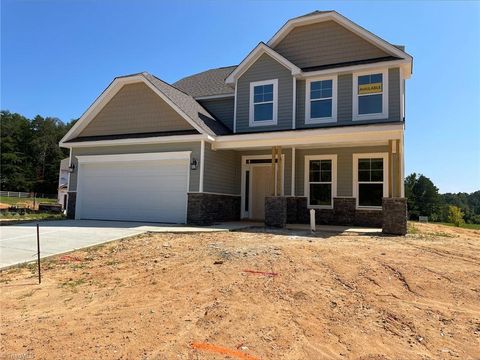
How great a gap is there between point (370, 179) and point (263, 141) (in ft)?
14.7

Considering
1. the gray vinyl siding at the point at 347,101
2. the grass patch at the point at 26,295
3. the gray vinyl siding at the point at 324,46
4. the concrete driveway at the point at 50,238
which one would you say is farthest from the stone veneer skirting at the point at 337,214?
the grass patch at the point at 26,295

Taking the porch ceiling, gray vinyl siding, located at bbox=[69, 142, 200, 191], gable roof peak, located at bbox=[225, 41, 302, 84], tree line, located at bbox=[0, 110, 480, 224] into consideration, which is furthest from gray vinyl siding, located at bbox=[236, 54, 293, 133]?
tree line, located at bbox=[0, 110, 480, 224]

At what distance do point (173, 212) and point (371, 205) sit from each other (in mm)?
7586

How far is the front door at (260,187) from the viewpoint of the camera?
632 inches

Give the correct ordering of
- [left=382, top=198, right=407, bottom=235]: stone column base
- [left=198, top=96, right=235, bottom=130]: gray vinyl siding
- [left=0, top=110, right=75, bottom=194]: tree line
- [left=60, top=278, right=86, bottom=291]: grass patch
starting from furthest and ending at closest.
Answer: [left=0, top=110, right=75, bottom=194]: tree line
[left=198, top=96, right=235, bottom=130]: gray vinyl siding
[left=382, top=198, right=407, bottom=235]: stone column base
[left=60, top=278, right=86, bottom=291]: grass patch

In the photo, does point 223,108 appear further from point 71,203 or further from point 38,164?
point 38,164

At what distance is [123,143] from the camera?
14.7 metres

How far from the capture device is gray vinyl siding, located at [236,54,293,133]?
14625 millimetres

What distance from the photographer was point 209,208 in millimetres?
13609

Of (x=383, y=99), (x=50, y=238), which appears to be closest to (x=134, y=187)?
(x=50, y=238)

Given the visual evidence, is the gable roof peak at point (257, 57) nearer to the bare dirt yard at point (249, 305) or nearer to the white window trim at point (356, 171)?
the white window trim at point (356, 171)

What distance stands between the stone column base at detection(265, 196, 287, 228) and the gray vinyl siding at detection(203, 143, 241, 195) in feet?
8.06

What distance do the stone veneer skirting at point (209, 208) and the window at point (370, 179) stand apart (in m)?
5.14

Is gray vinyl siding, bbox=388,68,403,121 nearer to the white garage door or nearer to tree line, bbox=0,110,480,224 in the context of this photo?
the white garage door
